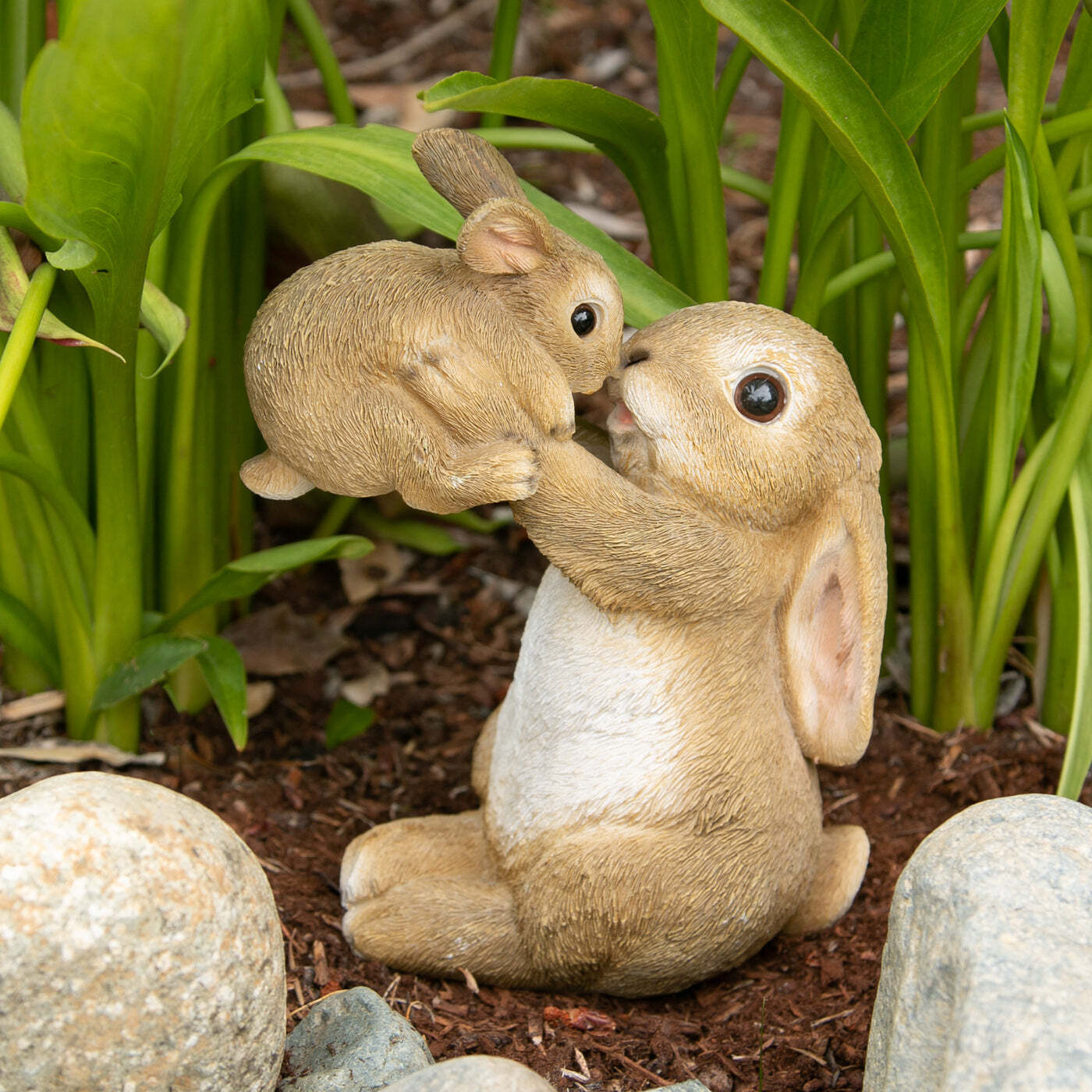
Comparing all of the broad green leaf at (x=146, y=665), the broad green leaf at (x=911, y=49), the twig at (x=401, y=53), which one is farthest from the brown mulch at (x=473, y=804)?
the twig at (x=401, y=53)

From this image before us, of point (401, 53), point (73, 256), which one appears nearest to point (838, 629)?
point (73, 256)

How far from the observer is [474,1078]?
3.14 feet

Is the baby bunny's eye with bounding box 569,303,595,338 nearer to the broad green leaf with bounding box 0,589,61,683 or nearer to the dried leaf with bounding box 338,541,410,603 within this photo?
the broad green leaf with bounding box 0,589,61,683

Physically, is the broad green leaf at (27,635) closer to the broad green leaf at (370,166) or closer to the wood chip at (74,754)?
the wood chip at (74,754)

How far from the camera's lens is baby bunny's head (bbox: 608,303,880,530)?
1.15 m

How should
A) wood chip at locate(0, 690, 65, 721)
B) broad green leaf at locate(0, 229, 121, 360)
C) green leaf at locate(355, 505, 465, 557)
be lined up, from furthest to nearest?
green leaf at locate(355, 505, 465, 557)
wood chip at locate(0, 690, 65, 721)
broad green leaf at locate(0, 229, 121, 360)

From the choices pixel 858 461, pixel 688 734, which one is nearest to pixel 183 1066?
pixel 688 734

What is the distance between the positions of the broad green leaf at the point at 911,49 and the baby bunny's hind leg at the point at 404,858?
773 millimetres

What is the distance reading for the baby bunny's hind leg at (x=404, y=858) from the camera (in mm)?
1337

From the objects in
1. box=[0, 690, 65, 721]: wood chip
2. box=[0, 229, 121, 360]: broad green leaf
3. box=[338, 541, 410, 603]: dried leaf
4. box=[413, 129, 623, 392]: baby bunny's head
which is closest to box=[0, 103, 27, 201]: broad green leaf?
box=[0, 229, 121, 360]: broad green leaf

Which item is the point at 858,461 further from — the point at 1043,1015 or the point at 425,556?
the point at 425,556

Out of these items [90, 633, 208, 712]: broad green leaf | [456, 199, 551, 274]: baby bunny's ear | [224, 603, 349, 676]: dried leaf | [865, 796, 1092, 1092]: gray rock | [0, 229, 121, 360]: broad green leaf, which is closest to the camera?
[865, 796, 1092, 1092]: gray rock

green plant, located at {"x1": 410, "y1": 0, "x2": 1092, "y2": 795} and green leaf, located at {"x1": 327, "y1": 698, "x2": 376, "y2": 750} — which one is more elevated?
green plant, located at {"x1": 410, "y1": 0, "x2": 1092, "y2": 795}

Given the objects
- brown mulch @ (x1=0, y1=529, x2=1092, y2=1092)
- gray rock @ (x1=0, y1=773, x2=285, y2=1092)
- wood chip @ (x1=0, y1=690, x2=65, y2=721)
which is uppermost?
gray rock @ (x1=0, y1=773, x2=285, y2=1092)
